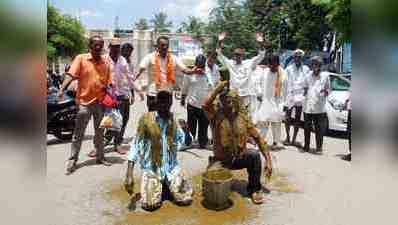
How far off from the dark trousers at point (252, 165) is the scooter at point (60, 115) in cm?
451

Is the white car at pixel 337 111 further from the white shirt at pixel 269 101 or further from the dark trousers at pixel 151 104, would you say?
the dark trousers at pixel 151 104

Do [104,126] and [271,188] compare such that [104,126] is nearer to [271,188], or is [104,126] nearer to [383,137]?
[271,188]

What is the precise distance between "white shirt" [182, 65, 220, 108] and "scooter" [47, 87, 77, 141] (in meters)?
2.42

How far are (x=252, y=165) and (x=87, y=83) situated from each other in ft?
8.53

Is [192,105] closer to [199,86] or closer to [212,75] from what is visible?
[199,86]

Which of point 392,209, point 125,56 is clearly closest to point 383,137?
point 392,209

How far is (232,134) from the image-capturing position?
496 centimetres

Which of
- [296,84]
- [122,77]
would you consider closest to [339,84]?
[296,84]

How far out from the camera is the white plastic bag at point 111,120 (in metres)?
6.45

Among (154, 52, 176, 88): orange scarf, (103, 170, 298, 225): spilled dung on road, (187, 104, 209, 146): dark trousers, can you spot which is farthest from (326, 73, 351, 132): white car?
(103, 170, 298, 225): spilled dung on road

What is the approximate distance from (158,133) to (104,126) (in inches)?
73.7

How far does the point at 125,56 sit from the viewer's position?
25.3ft

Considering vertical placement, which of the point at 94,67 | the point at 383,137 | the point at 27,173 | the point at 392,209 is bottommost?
the point at 392,209

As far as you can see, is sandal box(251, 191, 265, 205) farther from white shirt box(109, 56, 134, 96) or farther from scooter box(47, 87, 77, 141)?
scooter box(47, 87, 77, 141)
